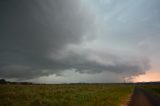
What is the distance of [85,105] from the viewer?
2420cm

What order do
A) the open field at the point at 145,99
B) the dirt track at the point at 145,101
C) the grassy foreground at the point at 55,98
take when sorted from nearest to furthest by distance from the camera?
the grassy foreground at the point at 55,98 < the dirt track at the point at 145,101 < the open field at the point at 145,99

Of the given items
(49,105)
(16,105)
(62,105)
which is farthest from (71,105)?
(16,105)

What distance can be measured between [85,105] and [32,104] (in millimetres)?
6521

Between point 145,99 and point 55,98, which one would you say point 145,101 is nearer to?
point 145,99

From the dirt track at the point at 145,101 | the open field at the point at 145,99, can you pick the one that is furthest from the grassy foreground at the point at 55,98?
the open field at the point at 145,99

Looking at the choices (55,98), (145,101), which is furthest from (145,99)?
(55,98)

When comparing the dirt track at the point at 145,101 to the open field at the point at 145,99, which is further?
the open field at the point at 145,99

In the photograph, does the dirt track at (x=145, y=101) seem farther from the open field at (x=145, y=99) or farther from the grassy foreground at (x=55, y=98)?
the grassy foreground at (x=55, y=98)

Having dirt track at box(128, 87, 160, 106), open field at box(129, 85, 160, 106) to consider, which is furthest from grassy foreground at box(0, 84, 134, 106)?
open field at box(129, 85, 160, 106)

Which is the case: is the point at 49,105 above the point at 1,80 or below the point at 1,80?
below

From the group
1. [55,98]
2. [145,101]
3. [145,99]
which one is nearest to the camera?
[55,98]

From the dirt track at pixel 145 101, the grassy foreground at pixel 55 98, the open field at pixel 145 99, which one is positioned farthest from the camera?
the open field at pixel 145 99

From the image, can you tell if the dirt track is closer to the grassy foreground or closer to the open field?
the open field

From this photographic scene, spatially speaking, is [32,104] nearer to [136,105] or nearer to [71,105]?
[71,105]
